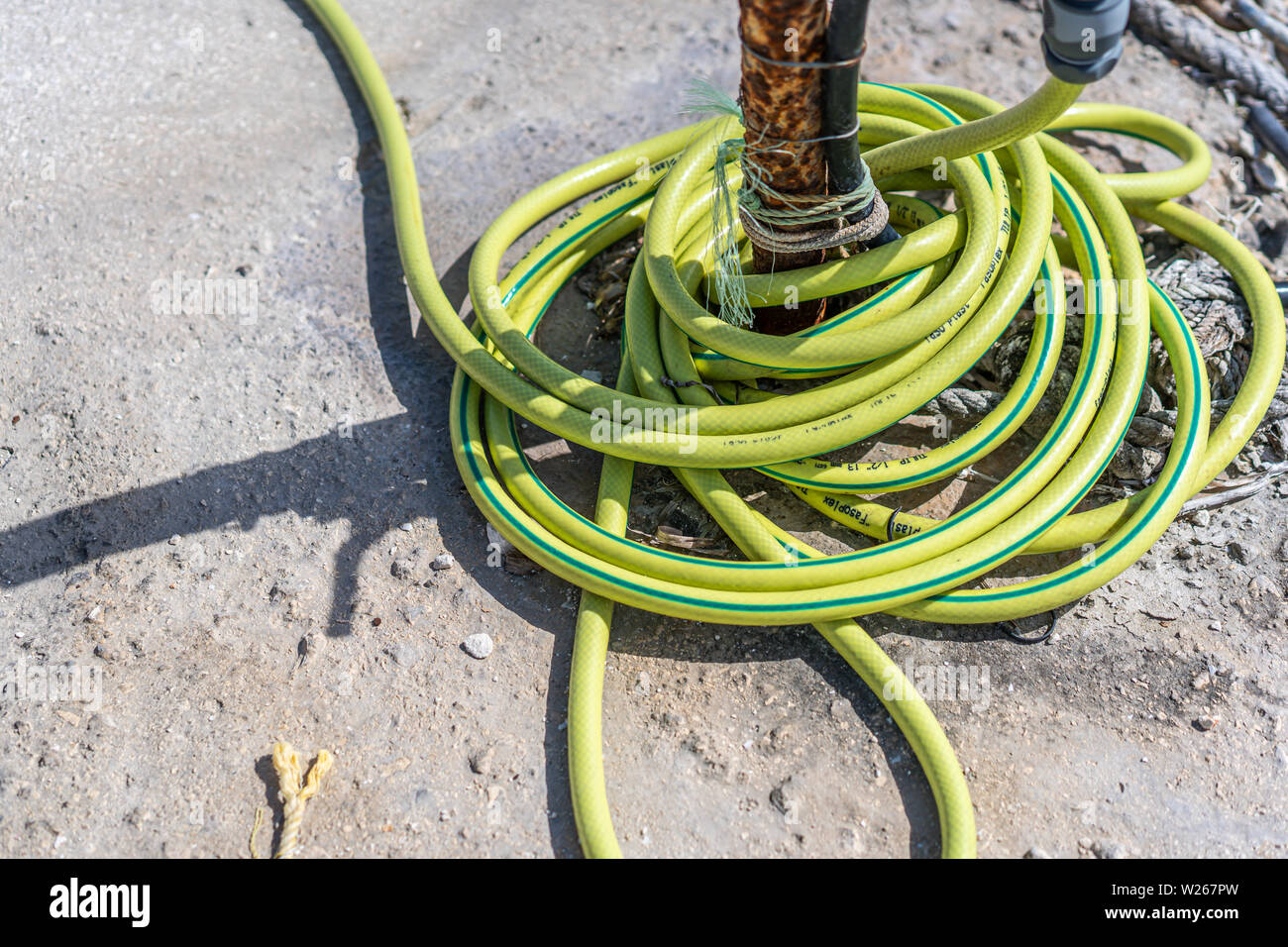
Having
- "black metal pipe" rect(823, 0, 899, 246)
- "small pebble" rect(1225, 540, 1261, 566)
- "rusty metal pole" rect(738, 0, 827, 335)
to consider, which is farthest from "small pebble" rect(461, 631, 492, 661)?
"small pebble" rect(1225, 540, 1261, 566)

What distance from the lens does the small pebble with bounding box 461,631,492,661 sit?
3.21 m

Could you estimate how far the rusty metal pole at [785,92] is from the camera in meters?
2.58

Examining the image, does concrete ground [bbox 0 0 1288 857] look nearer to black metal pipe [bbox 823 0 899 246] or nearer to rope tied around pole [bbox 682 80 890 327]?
rope tied around pole [bbox 682 80 890 327]

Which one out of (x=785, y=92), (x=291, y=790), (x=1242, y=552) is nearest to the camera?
(x=785, y=92)

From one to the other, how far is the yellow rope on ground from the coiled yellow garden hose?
2.65ft

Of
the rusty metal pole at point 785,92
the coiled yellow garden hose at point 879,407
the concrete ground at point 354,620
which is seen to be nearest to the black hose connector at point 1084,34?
the coiled yellow garden hose at point 879,407

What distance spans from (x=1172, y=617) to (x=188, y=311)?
404 cm

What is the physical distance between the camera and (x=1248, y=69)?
4875 mm

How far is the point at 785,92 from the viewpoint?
2746 millimetres

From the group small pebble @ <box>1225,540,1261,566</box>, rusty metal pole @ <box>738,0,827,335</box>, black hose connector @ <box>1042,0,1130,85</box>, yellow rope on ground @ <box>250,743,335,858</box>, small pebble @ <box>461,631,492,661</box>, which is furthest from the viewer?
small pebble @ <box>1225,540,1261,566</box>

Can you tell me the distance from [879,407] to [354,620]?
198cm

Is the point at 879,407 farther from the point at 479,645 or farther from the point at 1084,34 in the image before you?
the point at 479,645

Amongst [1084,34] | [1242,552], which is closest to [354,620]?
[1084,34]

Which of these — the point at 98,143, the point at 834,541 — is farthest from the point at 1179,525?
the point at 98,143
